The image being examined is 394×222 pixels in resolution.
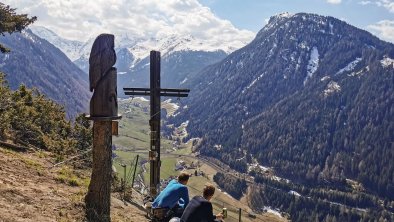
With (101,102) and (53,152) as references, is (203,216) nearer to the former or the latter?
(101,102)

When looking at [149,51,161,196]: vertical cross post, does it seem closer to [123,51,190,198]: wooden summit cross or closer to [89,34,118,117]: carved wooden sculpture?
[123,51,190,198]: wooden summit cross

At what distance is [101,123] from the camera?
11.6 m

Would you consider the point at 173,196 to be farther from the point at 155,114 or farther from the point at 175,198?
the point at 155,114

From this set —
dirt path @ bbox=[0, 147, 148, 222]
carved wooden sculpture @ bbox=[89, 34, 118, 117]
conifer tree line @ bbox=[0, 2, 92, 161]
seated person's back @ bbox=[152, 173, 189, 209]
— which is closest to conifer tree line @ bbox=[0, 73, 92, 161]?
conifer tree line @ bbox=[0, 2, 92, 161]

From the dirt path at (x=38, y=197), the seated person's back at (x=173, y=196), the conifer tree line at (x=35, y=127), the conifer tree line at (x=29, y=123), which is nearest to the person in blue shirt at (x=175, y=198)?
the seated person's back at (x=173, y=196)

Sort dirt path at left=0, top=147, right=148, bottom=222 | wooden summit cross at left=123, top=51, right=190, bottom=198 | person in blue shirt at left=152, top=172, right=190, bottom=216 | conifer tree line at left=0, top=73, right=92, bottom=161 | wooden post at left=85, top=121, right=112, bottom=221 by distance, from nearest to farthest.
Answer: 1. dirt path at left=0, top=147, right=148, bottom=222
2. wooden post at left=85, top=121, right=112, bottom=221
3. person in blue shirt at left=152, top=172, right=190, bottom=216
4. wooden summit cross at left=123, top=51, right=190, bottom=198
5. conifer tree line at left=0, top=73, right=92, bottom=161

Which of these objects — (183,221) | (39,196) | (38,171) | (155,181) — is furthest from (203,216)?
(155,181)

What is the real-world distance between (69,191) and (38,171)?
2.05 metres

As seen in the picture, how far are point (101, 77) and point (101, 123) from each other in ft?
4.28

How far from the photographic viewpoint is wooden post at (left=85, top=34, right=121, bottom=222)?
11.5 meters

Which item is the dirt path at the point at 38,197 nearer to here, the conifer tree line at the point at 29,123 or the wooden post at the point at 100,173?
the wooden post at the point at 100,173

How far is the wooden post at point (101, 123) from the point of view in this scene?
1150cm

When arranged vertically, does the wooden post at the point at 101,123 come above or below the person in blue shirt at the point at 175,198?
above

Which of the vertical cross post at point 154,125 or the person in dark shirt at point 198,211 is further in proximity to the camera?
the vertical cross post at point 154,125
